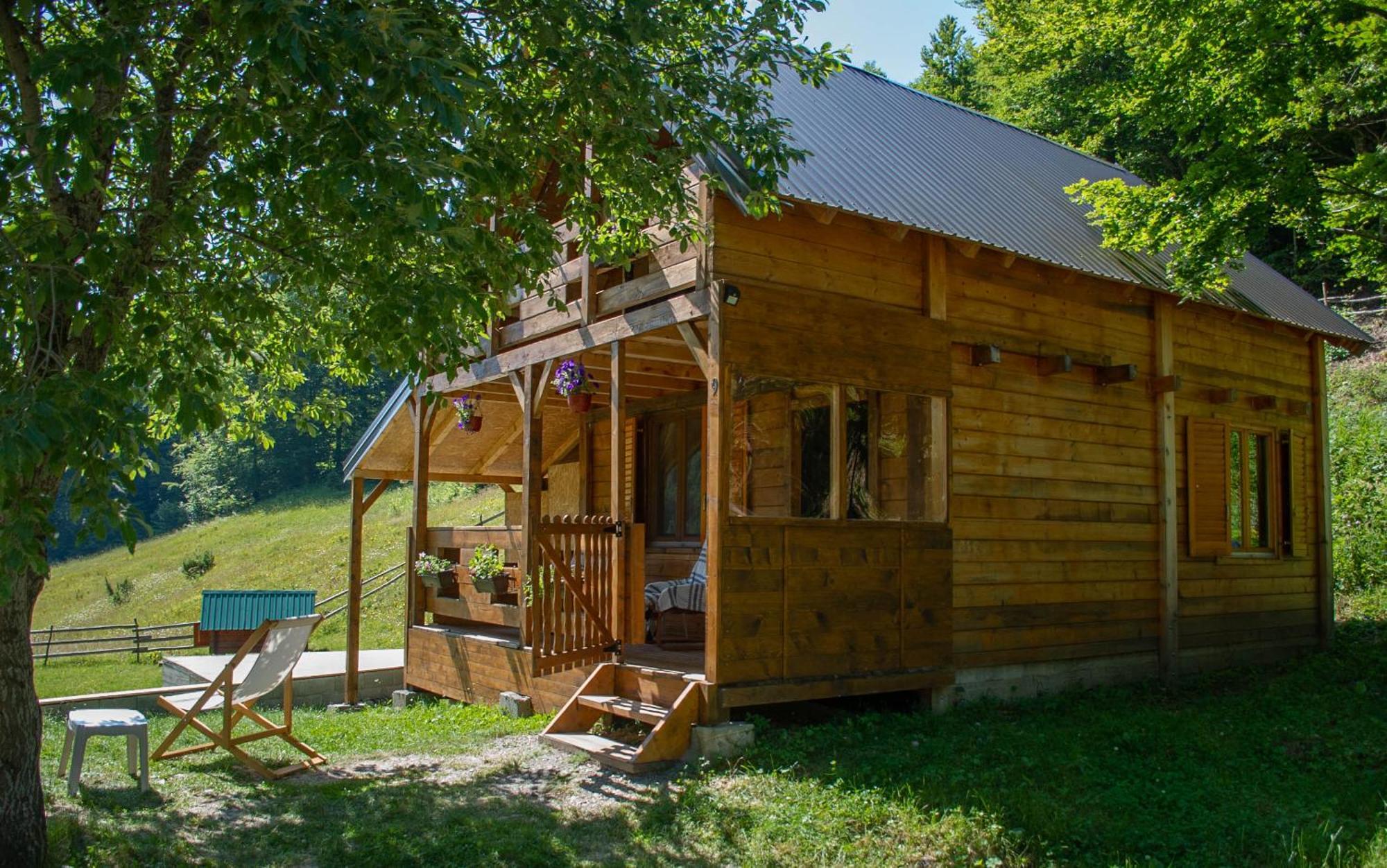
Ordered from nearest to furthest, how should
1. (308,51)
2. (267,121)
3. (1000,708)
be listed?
(308,51) < (267,121) < (1000,708)

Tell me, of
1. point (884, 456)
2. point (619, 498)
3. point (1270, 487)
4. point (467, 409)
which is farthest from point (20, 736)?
point (1270, 487)

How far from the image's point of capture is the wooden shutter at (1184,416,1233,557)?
1065cm

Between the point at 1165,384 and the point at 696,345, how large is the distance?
507cm

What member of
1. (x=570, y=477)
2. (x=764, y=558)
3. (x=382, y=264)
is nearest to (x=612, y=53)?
(x=382, y=264)

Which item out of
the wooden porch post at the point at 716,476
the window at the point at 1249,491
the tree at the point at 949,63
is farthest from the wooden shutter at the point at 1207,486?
the tree at the point at 949,63

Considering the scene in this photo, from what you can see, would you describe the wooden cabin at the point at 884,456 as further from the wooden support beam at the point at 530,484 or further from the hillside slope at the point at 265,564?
the hillside slope at the point at 265,564

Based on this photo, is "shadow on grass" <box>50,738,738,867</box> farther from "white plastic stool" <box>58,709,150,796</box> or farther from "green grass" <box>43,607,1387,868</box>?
"white plastic stool" <box>58,709,150,796</box>

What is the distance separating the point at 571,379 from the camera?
896 cm

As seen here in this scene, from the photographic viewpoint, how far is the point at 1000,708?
8562 millimetres

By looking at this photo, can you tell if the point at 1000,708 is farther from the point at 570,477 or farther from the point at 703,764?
the point at 570,477

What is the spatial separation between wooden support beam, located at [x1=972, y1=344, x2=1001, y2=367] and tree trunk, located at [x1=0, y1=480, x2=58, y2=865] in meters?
6.38

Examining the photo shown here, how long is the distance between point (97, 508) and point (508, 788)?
142 inches

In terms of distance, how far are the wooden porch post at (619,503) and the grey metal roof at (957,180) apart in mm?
1973

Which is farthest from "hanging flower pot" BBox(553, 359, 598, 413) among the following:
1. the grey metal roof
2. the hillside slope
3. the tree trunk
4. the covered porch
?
the hillside slope
